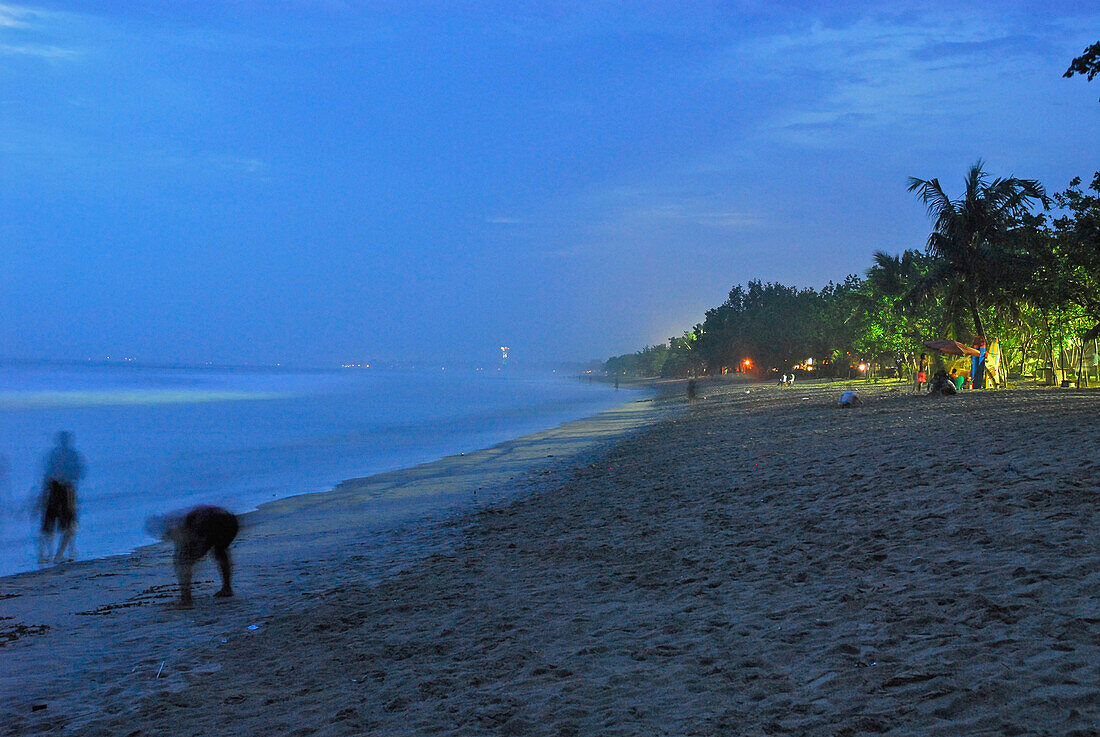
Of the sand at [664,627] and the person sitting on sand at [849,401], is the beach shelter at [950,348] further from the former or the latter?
the sand at [664,627]

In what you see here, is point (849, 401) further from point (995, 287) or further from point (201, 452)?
point (201, 452)

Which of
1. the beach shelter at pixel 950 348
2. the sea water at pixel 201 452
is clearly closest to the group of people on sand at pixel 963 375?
the beach shelter at pixel 950 348

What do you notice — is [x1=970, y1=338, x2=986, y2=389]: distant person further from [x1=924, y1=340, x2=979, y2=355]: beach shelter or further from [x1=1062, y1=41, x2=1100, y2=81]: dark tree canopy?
[x1=1062, y1=41, x2=1100, y2=81]: dark tree canopy

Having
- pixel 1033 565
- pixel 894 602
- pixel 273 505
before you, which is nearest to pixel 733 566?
pixel 894 602

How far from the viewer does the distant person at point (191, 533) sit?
8031 mm

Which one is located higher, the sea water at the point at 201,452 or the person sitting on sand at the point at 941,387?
the person sitting on sand at the point at 941,387

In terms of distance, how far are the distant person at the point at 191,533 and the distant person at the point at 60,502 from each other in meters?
4.83

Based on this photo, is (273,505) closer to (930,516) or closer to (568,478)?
(568,478)

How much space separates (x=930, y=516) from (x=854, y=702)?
477cm

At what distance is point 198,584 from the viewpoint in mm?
9086

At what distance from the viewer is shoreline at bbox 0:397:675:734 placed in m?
6.25

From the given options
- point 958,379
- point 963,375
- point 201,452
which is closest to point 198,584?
point 201,452

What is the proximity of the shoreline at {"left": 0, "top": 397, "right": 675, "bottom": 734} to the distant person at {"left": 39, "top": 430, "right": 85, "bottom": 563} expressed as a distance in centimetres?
70

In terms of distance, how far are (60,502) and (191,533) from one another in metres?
5.28
